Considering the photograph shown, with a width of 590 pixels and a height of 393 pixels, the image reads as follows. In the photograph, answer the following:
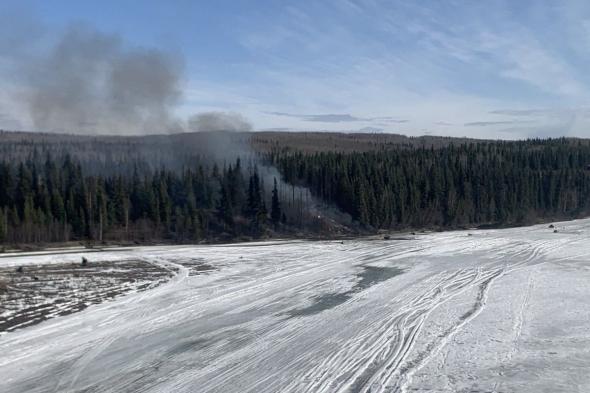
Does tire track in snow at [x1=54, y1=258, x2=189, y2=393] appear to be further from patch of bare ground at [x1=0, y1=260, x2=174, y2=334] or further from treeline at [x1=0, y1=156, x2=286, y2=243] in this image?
treeline at [x1=0, y1=156, x2=286, y2=243]

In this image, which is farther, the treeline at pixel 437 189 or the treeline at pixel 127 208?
the treeline at pixel 437 189

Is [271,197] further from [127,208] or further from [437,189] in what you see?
[437,189]

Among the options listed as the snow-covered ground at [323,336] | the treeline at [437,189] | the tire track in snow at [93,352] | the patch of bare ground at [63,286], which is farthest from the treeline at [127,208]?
the tire track in snow at [93,352]

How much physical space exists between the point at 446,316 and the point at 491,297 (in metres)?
6.51

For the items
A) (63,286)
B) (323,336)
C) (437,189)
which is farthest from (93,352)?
(437,189)

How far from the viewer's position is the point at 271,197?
102938 mm

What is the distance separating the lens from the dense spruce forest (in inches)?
3260

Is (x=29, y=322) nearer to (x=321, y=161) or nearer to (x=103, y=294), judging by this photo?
(x=103, y=294)

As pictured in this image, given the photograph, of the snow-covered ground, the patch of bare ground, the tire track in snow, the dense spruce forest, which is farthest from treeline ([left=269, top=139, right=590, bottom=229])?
the tire track in snow

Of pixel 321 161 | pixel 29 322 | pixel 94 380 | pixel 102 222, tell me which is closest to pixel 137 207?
pixel 102 222

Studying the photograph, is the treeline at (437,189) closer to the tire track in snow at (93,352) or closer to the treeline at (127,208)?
the treeline at (127,208)

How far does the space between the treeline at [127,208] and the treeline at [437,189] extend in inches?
591

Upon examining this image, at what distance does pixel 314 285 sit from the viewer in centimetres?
3781

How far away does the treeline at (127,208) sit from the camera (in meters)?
79.0
